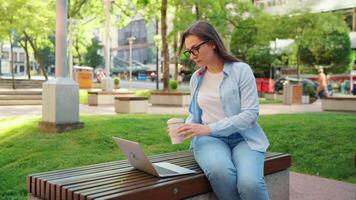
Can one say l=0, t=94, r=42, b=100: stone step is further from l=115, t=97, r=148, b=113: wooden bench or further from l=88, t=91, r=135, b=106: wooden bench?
l=115, t=97, r=148, b=113: wooden bench

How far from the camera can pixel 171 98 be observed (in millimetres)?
19000

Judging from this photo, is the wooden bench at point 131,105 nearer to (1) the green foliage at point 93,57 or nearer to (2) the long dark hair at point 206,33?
(2) the long dark hair at point 206,33

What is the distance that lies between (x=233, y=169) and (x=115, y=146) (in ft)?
16.4

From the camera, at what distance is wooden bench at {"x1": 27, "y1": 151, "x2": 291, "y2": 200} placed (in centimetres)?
293

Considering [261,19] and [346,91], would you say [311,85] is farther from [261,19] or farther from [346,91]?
[346,91]

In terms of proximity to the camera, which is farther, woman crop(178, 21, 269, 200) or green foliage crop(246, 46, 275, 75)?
green foliage crop(246, 46, 275, 75)

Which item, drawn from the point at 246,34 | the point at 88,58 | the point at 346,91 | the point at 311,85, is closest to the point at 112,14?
the point at 246,34

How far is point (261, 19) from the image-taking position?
90.2ft

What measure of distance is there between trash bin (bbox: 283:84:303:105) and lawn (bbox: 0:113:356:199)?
11.9m

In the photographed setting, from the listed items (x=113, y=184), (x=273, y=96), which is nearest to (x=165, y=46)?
(x=273, y=96)

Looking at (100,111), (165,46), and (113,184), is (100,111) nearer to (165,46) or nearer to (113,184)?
(165,46)

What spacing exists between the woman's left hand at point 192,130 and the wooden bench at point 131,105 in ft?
38.1

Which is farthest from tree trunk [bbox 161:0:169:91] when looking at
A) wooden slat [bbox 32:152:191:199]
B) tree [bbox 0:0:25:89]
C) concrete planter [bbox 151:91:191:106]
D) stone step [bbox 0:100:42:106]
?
wooden slat [bbox 32:152:191:199]

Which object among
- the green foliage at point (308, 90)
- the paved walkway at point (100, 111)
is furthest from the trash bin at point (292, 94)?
the paved walkway at point (100, 111)
